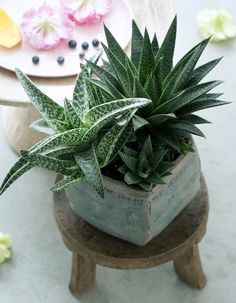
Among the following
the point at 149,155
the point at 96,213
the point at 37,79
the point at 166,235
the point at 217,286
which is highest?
the point at 37,79

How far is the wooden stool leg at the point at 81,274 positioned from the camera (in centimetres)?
153

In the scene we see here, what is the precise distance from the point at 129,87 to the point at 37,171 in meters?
0.85

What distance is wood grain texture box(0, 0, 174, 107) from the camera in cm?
150

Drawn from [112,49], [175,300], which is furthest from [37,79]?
[175,300]

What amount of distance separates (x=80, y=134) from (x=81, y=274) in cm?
59

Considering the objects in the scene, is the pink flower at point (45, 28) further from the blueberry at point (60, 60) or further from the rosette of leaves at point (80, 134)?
the rosette of leaves at point (80, 134)

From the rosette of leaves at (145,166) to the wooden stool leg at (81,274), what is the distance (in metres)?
0.38

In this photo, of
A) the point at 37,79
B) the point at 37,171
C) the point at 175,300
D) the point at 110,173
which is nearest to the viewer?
the point at 110,173

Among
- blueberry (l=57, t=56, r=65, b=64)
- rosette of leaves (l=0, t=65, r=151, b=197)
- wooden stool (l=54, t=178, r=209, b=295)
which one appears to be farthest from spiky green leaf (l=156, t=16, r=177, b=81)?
blueberry (l=57, t=56, r=65, b=64)

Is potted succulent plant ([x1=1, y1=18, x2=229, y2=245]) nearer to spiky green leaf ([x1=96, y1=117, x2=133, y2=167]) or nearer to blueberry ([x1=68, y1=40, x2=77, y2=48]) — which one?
spiky green leaf ([x1=96, y1=117, x2=133, y2=167])

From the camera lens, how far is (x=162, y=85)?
1176 millimetres

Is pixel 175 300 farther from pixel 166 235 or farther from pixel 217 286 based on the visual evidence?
pixel 166 235

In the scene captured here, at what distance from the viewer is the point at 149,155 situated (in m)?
1.18

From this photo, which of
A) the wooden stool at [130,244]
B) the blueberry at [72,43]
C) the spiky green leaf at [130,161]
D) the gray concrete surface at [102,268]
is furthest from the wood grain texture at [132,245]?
the blueberry at [72,43]
